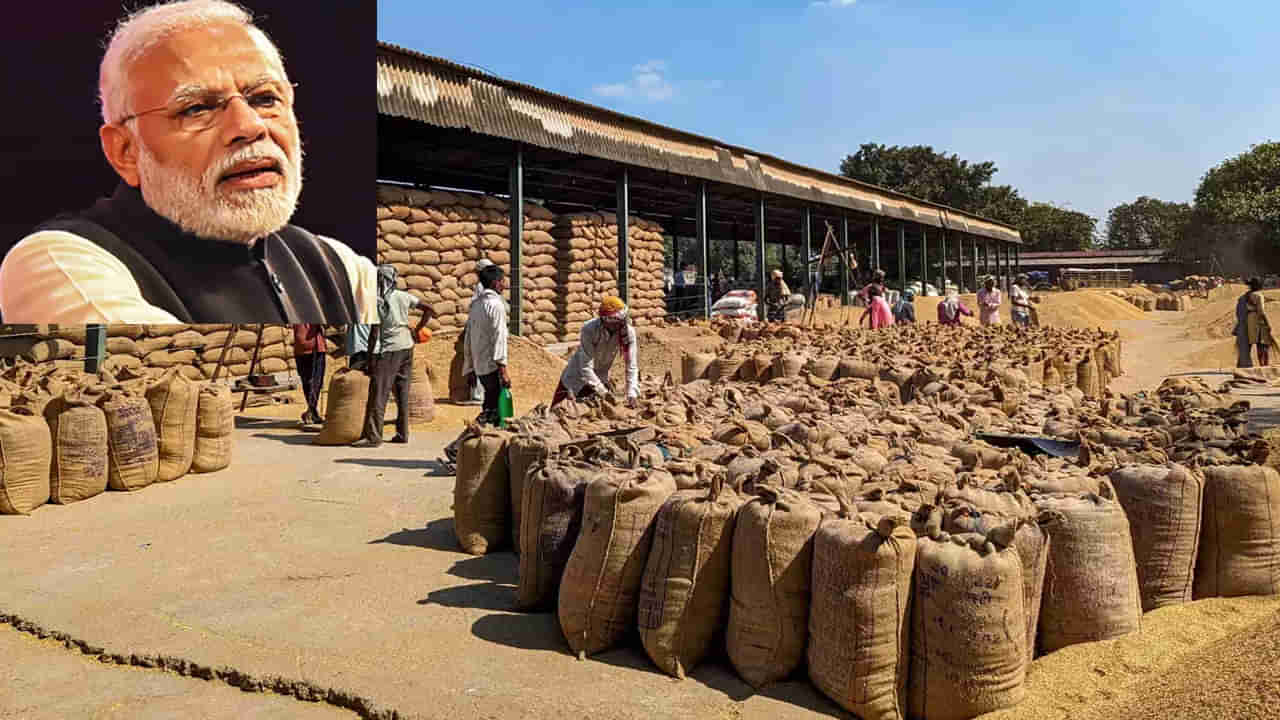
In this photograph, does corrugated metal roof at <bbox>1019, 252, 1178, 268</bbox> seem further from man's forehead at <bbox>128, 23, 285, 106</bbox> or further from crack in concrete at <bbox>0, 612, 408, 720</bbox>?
crack in concrete at <bbox>0, 612, 408, 720</bbox>

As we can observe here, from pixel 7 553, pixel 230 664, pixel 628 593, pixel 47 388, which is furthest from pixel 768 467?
pixel 47 388

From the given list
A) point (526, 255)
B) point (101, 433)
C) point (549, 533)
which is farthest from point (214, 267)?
point (526, 255)

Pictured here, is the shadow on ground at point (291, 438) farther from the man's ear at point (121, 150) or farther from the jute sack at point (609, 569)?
the jute sack at point (609, 569)

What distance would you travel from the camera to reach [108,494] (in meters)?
6.11

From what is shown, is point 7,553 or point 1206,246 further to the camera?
point 1206,246

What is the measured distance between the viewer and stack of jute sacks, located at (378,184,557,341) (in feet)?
40.6

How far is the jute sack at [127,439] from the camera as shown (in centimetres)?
609

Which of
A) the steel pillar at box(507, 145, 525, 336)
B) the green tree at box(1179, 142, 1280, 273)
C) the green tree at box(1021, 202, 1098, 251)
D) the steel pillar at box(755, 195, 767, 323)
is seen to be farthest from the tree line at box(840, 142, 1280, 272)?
the steel pillar at box(507, 145, 525, 336)

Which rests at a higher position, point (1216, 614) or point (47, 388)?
point (47, 388)

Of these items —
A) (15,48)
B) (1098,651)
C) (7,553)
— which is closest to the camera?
(1098,651)

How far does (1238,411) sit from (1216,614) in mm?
2171

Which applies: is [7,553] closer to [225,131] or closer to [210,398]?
[210,398]

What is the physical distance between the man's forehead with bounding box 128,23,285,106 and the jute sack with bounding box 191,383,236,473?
2.39 m

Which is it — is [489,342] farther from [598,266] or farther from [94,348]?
[598,266]
